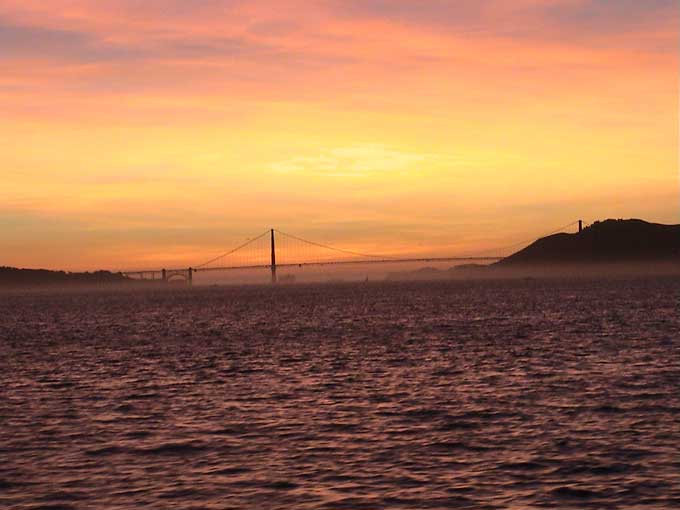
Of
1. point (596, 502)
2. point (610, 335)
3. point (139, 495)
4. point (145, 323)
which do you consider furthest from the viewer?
point (145, 323)

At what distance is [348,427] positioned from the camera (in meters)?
29.2

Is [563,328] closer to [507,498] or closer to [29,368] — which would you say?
Answer: [29,368]

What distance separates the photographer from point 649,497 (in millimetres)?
20031

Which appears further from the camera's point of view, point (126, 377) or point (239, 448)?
point (126, 377)

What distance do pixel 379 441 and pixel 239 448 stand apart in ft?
13.2

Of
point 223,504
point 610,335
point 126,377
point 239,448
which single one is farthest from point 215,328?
point 223,504

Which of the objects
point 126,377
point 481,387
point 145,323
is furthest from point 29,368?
point 145,323

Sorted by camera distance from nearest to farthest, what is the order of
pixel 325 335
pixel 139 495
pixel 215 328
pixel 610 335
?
pixel 139 495
pixel 610 335
pixel 325 335
pixel 215 328

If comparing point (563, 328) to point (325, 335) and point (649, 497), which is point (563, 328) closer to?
point (325, 335)

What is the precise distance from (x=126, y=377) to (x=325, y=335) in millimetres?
31398

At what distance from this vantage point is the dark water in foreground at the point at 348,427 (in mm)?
21156

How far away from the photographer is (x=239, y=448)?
26.1 m

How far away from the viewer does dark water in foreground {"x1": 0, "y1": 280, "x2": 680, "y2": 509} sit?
21.2m

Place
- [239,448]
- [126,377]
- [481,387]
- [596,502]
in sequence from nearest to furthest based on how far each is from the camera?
1. [596,502]
2. [239,448]
3. [481,387]
4. [126,377]
